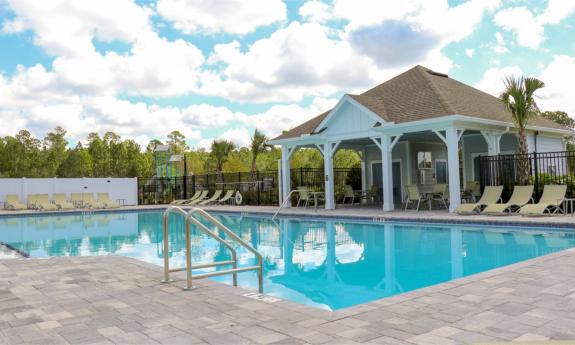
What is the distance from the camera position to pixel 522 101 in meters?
15.1

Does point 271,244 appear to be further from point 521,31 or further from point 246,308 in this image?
point 521,31

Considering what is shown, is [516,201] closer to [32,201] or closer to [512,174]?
[512,174]

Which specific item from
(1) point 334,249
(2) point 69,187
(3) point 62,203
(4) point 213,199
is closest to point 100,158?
(2) point 69,187

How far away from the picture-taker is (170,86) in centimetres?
2556

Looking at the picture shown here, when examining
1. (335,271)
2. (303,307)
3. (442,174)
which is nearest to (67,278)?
(303,307)

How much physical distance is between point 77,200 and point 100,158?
3490 cm

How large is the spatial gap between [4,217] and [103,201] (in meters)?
5.09

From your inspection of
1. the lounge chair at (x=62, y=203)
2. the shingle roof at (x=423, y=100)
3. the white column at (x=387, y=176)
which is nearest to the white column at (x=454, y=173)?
the shingle roof at (x=423, y=100)

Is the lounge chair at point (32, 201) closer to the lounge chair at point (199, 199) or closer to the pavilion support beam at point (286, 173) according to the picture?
the lounge chair at point (199, 199)

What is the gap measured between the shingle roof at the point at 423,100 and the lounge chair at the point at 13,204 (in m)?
14.3

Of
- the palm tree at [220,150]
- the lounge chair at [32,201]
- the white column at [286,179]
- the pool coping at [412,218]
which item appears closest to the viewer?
the pool coping at [412,218]

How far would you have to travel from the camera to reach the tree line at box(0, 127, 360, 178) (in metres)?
47.7

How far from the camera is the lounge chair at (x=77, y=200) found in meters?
24.1

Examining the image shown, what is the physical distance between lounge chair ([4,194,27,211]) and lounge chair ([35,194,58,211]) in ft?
2.73
